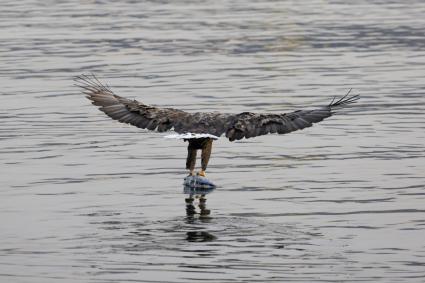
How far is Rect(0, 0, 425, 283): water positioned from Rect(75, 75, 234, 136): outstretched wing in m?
0.79

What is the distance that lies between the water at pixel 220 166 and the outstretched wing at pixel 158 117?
794mm

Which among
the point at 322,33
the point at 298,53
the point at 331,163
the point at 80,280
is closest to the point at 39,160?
the point at 331,163

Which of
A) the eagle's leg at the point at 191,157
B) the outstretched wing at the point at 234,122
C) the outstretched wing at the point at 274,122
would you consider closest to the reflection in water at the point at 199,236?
the outstretched wing at the point at 234,122

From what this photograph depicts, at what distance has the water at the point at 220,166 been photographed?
12523mm

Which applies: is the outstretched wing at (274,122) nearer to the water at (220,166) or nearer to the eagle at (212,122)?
the eagle at (212,122)

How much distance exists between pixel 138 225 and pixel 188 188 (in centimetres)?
203

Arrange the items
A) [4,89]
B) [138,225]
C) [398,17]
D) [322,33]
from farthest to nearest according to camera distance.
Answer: [398,17], [322,33], [4,89], [138,225]

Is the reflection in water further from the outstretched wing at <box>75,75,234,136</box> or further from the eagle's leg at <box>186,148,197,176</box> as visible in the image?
the eagle's leg at <box>186,148,197,176</box>

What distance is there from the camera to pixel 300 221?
46.4 feet

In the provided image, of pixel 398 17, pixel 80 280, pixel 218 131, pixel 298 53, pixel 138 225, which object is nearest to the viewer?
pixel 80 280

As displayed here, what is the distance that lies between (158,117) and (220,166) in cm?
209

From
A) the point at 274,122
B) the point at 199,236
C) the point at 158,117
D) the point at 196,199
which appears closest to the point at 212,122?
the point at 274,122

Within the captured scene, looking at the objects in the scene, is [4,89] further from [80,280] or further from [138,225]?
[80,280]

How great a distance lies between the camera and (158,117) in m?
15.7
